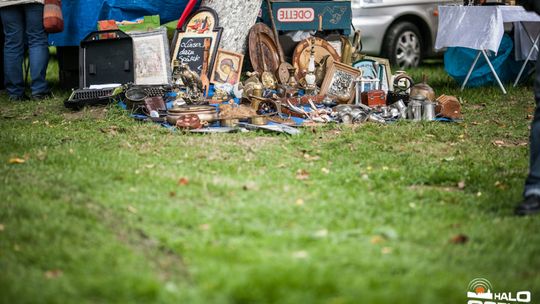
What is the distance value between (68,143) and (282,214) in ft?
8.52

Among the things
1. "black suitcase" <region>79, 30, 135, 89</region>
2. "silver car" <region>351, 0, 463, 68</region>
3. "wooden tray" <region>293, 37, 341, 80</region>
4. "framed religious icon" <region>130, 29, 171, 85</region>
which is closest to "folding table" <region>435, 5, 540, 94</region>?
"wooden tray" <region>293, 37, 341, 80</region>

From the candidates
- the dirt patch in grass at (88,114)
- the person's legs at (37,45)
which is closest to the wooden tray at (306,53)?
the dirt patch in grass at (88,114)

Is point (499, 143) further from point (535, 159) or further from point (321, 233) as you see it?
point (321, 233)

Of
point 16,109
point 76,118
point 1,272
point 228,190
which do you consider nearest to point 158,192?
point 228,190

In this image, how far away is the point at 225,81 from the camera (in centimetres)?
855

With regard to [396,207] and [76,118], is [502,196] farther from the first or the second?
[76,118]

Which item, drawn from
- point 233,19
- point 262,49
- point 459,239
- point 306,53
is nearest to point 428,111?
point 306,53

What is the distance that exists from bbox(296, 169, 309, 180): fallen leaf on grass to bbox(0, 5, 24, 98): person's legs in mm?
4859

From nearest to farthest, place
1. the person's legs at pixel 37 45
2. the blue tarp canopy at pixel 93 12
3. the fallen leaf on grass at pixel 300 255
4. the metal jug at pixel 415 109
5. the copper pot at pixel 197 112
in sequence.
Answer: the fallen leaf on grass at pixel 300 255 < the copper pot at pixel 197 112 < the metal jug at pixel 415 109 < the person's legs at pixel 37 45 < the blue tarp canopy at pixel 93 12

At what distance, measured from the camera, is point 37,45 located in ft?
28.0

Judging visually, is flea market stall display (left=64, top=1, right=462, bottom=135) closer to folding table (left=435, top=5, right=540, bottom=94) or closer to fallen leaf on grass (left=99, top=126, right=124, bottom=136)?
fallen leaf on grass (left=99, top=126, right=124, bottom=136)

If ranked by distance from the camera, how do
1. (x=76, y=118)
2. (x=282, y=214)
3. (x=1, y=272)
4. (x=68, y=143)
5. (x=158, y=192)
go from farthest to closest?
(x=76, y=118) < (x=68, y=143) < (x=158, y=192) < (x=282, y=214) < (x=1, y=272)

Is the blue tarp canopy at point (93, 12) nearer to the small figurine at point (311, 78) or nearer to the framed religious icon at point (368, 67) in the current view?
the small figurine at point (311, 78)

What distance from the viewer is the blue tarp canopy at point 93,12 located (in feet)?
29.8
